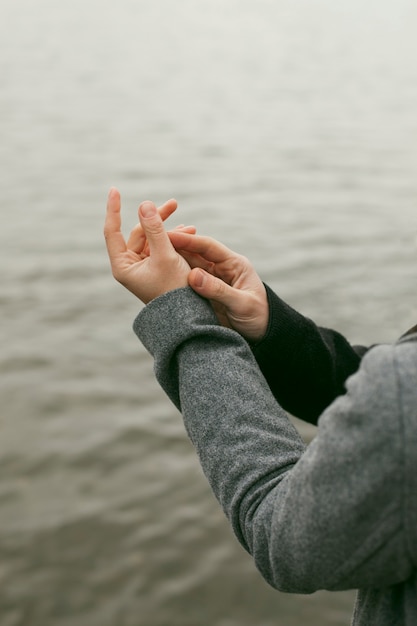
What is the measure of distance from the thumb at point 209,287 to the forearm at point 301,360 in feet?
0.51

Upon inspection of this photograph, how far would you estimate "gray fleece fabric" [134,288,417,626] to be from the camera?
97 centimetres

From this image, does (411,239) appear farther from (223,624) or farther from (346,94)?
(346,94)

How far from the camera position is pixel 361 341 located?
16.8ft

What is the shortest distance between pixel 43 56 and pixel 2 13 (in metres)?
4.89

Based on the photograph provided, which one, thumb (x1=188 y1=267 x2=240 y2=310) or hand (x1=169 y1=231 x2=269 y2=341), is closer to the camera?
thumb (x1=188 y1=267 x2=240 y2=310)

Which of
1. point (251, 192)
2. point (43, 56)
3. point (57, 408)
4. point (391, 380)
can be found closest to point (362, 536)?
point (391, 380)

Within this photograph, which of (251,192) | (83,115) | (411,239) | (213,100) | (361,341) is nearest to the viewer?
(361,341)

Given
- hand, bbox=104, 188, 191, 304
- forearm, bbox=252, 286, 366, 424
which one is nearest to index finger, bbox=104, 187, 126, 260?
hand, bbox=104, 188, 191, 304

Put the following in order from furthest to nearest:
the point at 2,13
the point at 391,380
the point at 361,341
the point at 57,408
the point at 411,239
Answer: the point at 2,13 < the point at 411,239 < the point at 361,341 < the point at 57,408 < the point at 391,380

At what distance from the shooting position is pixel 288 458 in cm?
126

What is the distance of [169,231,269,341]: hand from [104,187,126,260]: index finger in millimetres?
103

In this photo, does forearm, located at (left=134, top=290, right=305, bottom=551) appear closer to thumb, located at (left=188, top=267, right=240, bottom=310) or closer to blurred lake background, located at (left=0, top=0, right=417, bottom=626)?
thumb, located at (left=188, top=267, right=240, bottom=310)

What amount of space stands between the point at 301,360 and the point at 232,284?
20cm

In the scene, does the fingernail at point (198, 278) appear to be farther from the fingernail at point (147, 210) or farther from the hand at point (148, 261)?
the fingernail at point (147, 210)
